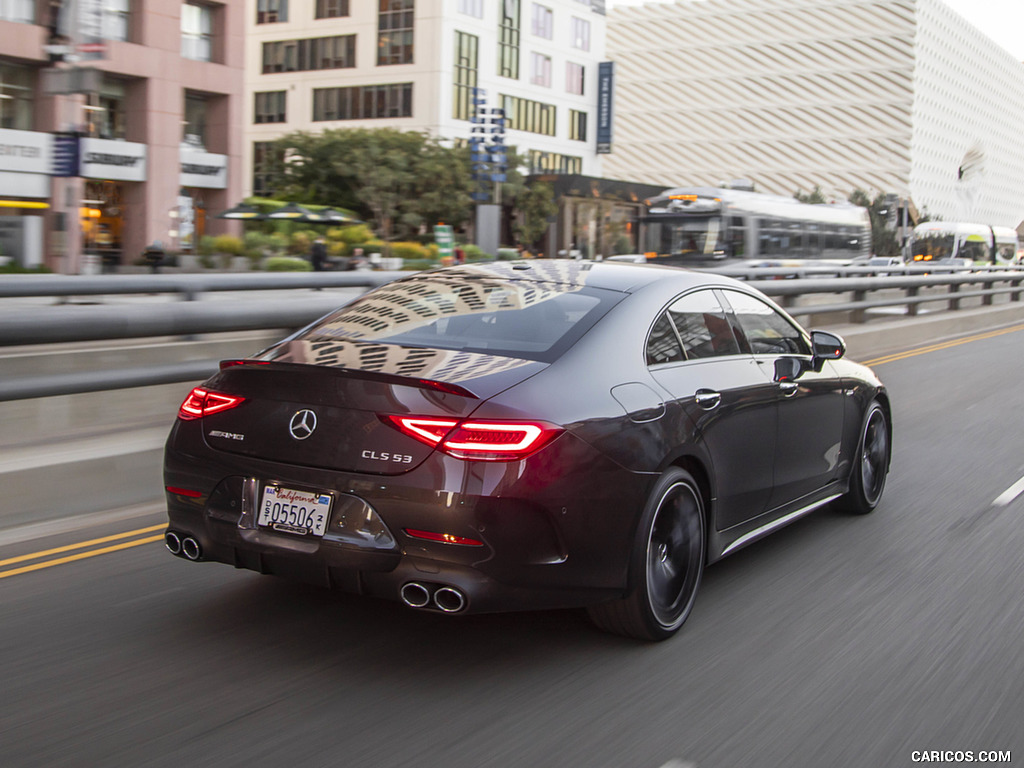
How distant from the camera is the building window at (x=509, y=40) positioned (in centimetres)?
7044

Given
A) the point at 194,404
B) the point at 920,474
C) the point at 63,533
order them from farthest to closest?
1. the point at 920,474
2. the point at 63,533
3. the point at 194,404

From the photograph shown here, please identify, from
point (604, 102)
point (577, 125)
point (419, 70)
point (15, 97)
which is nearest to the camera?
point (15, 97)

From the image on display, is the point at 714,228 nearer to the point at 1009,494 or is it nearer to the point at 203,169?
the point at 1009,494

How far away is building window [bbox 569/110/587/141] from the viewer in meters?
77.9

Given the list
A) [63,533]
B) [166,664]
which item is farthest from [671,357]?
[63,533]

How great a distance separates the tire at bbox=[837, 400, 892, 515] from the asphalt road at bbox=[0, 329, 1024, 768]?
2.29ft

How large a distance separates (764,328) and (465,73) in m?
64.9

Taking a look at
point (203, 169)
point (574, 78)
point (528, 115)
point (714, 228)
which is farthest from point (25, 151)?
point (574, 78)

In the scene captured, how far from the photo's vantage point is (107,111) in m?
42.5

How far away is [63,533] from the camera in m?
6.11

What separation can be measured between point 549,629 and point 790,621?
3.40 ft

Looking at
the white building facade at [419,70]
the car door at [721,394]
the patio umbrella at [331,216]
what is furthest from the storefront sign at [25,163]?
the car door at [721,394]

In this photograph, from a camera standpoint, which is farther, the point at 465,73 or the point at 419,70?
the point at 465,73

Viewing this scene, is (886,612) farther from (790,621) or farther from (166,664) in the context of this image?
(166,664)
